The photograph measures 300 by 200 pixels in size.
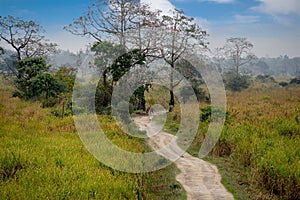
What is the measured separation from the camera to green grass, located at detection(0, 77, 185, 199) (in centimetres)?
491

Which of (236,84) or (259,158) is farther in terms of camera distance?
(236,84)

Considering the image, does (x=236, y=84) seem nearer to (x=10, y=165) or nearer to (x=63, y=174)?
(x=63, y=174)

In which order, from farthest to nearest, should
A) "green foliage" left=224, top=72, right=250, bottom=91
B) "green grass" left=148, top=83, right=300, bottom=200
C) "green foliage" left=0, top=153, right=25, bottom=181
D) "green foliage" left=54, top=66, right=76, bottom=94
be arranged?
"green foliage" left=224, top=72, right=250, bottom=91 < "green foliage" left=54, top=66, right=76, bottom=94 < "green grass" left=148, top=83, right=300, bottom=200 < "green foliage" left=0, top=153, right=25, bottom=181

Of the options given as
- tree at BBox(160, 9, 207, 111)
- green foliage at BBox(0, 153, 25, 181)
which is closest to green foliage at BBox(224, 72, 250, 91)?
tree at BBox(160, 9, 207, 111)

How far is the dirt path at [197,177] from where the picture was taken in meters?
6.08

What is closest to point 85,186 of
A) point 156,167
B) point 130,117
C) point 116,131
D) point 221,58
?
point 156,167

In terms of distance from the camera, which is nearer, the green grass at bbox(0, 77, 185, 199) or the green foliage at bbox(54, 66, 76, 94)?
the green grass at bbox(0, 77, 185, 199)

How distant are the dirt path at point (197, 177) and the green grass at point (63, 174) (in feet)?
0.84

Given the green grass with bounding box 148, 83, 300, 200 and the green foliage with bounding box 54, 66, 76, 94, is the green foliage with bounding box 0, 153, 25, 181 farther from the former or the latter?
the green foliage with bounding box 54, 66, 76, 94

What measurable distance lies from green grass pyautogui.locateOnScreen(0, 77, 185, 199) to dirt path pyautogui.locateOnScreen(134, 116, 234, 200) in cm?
26

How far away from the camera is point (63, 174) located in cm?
557

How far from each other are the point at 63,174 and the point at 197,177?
10.7ft

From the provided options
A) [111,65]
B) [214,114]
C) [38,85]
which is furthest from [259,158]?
[38,85]

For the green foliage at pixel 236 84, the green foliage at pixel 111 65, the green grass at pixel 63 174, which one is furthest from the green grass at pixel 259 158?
the green foliage at pixel 236 84
